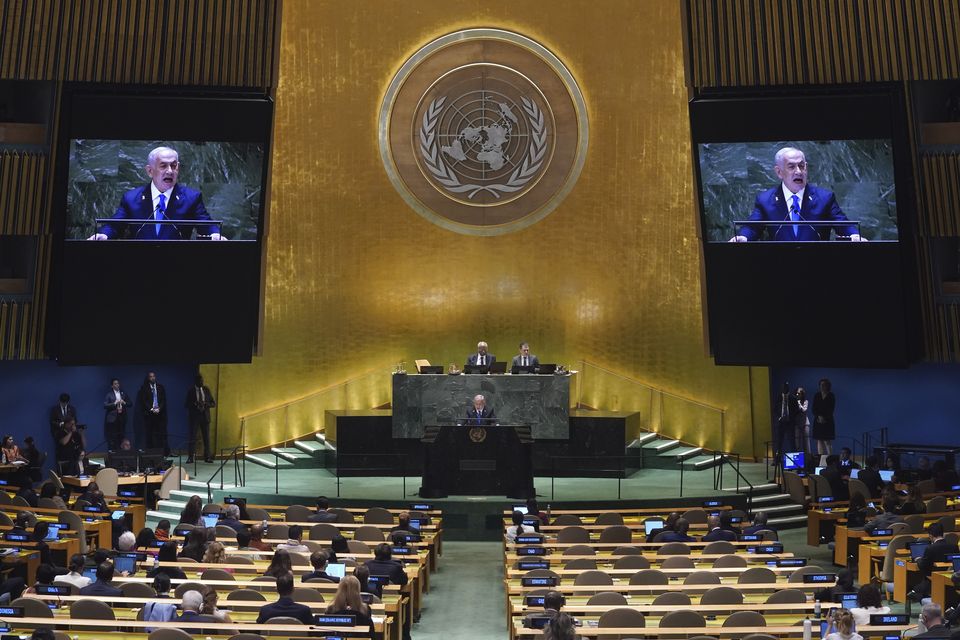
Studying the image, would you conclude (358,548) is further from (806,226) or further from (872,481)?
(806,226)

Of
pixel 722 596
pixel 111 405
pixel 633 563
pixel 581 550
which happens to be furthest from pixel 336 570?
pixel 111 405

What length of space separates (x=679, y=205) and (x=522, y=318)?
135 inches

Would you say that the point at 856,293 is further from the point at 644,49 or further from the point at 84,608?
the point at 84,608

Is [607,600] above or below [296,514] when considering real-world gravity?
below

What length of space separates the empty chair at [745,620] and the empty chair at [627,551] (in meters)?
3.52

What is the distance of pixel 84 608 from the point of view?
32.4 feet

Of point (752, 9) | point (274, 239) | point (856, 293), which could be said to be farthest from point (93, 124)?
point (856, 293)

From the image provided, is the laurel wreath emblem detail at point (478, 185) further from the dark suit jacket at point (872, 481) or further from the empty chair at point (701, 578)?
the empty chair at point (701, 578)

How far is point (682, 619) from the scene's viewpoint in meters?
9.88

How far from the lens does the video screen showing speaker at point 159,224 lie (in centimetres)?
1745

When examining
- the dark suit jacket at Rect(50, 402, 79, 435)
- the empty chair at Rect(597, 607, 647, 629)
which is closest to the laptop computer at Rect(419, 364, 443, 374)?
the dark suit jacket at Rect(50, 402, 79, 435)

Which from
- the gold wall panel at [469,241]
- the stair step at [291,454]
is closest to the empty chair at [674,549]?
the gold wall panel at [469,241]

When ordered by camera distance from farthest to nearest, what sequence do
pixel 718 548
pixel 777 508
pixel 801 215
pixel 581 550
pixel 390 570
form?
pixel 777 508, pixel 801 215, pixel 718 548, pixel 581 550, pixel 390 570

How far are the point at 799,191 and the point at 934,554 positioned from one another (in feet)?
20.6
